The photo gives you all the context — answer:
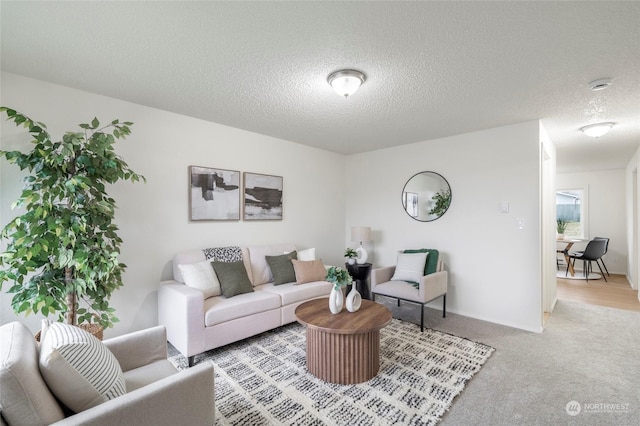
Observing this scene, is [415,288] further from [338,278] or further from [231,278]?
[231,278]

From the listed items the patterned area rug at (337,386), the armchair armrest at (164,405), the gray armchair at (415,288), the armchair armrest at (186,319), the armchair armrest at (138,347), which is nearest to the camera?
the armchair armrest at (164,405)

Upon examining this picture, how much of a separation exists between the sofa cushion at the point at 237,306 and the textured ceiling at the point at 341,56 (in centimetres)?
195

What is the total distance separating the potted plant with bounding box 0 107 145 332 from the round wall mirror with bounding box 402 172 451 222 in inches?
144

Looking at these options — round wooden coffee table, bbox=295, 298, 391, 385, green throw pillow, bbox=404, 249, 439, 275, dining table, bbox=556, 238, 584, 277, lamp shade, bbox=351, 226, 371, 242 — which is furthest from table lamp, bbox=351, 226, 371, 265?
dining table, bbox=556, 238, 584, 277

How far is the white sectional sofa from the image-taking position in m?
2.55

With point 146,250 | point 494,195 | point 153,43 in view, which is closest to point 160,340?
point 146,250

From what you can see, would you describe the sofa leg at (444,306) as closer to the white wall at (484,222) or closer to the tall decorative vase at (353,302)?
the white wall at (484,222)

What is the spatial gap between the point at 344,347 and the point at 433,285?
5.52 ft

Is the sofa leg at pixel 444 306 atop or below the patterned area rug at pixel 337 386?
atop

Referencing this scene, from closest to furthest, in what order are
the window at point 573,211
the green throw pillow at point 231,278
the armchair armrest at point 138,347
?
1. the armchair armrest at point 138,347
2. the green throw pillow at point 231,278
3. the window at point 573,211

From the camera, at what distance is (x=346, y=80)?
2268mm

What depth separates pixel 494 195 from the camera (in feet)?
12.1

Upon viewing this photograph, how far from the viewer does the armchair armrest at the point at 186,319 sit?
2516mm

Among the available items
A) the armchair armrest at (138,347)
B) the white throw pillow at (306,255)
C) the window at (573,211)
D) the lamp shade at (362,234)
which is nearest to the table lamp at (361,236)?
the lamp shade at (362,234)
